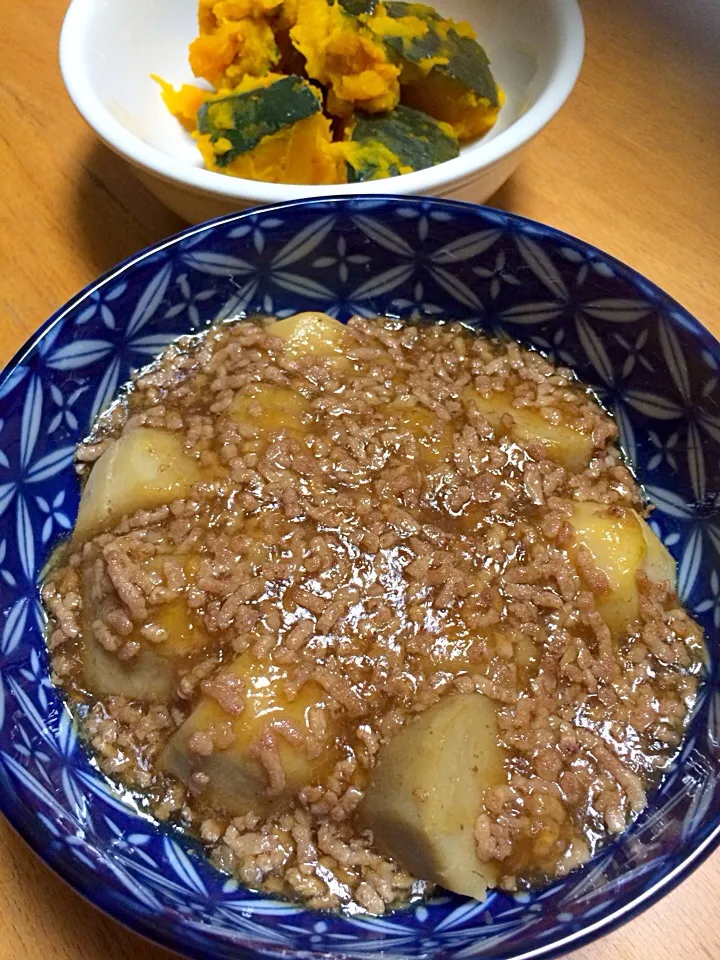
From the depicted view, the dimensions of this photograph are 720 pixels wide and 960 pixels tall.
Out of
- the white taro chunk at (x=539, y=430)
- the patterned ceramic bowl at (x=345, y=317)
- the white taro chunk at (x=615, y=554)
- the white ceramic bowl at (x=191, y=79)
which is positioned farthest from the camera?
the white ceramic bowl at (x=191, y=79)

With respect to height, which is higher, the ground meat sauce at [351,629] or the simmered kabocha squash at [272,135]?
the simmered kabocha squash at [272,135]

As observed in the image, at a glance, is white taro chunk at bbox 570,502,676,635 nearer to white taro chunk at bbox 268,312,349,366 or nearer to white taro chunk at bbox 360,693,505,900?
white taro chunk at bbox 360,693,505,900

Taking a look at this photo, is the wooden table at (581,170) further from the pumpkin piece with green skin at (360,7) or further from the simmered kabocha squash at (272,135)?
the pumpkin piece with green skin at (360,7)

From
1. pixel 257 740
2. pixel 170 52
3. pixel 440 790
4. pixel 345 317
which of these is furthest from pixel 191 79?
pixel 440 790

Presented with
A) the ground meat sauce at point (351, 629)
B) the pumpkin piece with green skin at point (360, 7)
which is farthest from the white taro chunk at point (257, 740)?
the pumpkin piece with green skin at point (360, 7)

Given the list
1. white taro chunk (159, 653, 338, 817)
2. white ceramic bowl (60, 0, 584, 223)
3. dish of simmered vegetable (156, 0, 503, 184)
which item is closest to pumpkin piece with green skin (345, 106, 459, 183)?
dish of simmered vegetable (156, 0, 503, 184)

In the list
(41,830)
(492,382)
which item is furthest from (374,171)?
(41,830)
